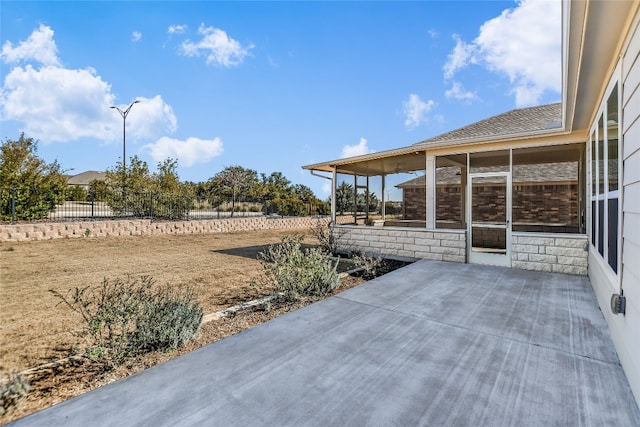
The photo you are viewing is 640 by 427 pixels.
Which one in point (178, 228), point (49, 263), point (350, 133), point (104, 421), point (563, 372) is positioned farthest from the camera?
point (350, 133)

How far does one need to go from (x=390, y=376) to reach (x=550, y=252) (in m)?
5.61

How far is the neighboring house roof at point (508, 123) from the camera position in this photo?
24.9ft

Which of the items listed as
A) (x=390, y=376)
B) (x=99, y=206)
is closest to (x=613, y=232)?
(x=390, y=376)

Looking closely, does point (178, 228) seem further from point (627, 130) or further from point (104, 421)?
point (627, 130)

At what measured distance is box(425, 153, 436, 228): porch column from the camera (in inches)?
304

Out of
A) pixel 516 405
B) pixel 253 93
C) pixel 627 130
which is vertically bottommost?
pixel 516 405

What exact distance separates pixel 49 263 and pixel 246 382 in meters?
8.04

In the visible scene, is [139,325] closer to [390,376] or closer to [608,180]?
[390,376]

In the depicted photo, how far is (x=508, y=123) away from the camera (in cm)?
861

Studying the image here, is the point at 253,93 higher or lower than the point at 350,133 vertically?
higher

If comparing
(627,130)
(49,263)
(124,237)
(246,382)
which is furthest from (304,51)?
(246,382)

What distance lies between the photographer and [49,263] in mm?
7695

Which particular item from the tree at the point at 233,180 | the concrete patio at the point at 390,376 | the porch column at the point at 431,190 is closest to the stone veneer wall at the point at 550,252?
the porch column at the point at 431,190

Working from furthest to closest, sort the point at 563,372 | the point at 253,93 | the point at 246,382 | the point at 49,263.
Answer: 1. the point at 253,93
2. the point at 49,263
3. the point at 563,372
4. the point at 246,382
